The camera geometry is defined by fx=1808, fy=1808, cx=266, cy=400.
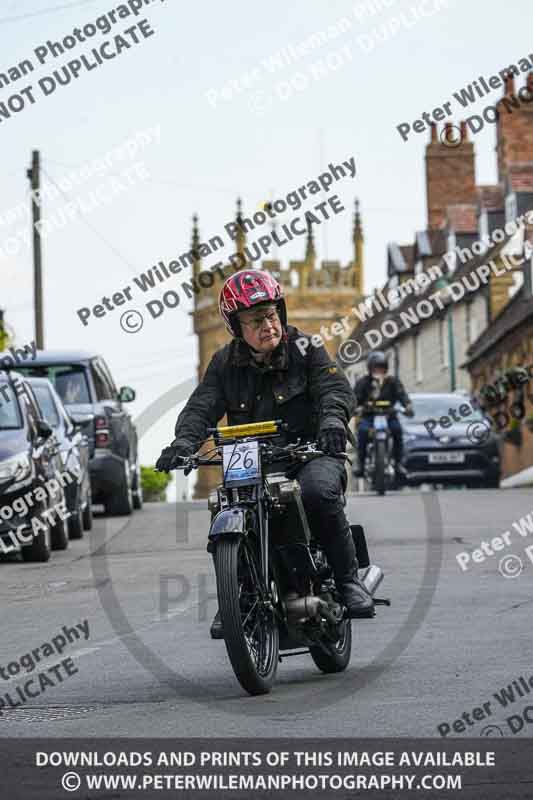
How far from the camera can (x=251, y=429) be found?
7.48 meters

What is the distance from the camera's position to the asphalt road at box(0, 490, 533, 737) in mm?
6734

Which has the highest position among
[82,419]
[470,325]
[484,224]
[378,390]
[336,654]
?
[484,224]

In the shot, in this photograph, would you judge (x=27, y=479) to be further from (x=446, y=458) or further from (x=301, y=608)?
(x=446, y=458)

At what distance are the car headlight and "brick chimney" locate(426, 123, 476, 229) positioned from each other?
178ft

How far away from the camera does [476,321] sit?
210 ft

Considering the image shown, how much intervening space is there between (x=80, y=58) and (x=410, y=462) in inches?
423

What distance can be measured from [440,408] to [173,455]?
24625 mm

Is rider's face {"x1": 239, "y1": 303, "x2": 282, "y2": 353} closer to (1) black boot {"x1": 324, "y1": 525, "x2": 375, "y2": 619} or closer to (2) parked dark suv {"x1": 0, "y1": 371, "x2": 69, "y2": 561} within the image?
(1) black boot {"x1": 324, "y1": 525, "x2": 375, "y2": 619}

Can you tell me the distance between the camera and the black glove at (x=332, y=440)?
7.57 meters

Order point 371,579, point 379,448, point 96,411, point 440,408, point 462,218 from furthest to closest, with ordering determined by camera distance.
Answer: point 462,218 → point 440,408 → point 379,448 → point 96,411 → point 371,579

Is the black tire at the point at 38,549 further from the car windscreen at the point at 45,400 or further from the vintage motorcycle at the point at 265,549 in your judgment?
the vintage motorcycle at the point at 265,549

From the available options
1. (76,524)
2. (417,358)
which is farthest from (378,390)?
(417,358)

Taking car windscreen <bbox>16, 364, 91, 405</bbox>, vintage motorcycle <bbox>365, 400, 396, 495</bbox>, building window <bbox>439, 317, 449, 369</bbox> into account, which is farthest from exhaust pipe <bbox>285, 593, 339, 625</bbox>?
building window <bbox>439, 317, 449, 369</bbox>
